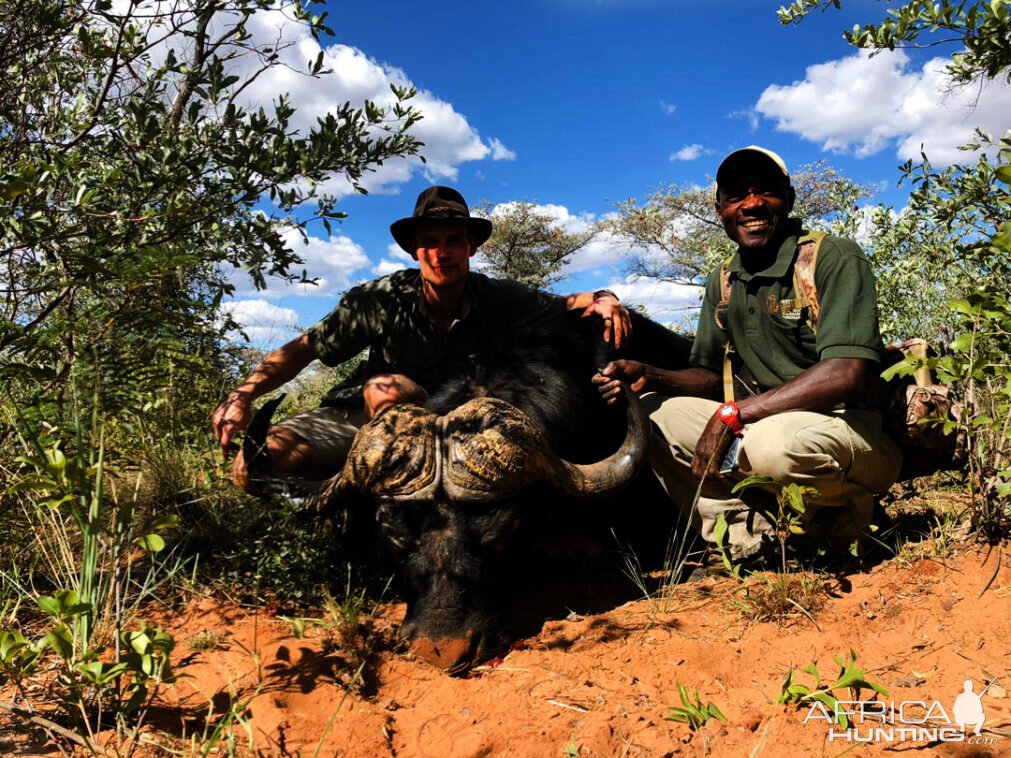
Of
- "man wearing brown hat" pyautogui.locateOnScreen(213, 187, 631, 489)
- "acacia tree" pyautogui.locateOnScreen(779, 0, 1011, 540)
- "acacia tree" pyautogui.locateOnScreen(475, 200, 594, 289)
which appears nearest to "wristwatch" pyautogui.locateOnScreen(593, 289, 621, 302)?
"man wearing brown hat" pyautogui.locateOnScreen(213, 187, 631, 489)

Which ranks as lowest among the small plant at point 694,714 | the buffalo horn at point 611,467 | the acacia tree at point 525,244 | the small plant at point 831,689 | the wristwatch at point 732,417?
the small plant at point 694,714

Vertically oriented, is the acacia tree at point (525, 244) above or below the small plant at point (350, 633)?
above

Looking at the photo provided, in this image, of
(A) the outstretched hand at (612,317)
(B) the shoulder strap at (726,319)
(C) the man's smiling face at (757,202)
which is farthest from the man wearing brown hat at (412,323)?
(C) the man's smiling face at (757,202)

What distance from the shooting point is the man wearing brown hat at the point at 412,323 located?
4160mm

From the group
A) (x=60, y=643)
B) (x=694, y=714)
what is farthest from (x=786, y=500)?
(x=60, y=643)

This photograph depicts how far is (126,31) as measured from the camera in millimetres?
3527

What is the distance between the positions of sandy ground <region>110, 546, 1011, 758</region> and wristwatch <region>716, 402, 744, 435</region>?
0.76 meters

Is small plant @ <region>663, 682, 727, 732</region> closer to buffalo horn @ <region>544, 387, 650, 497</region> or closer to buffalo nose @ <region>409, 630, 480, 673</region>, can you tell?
buffalo nose @ <region>409, 630, 480, 673</region>

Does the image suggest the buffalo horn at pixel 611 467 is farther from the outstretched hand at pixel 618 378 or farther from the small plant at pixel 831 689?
the small plant at pixel 831 689

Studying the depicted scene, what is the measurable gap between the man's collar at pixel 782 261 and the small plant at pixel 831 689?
2.07 metres

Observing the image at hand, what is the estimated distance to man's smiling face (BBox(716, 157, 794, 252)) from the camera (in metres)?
3.71

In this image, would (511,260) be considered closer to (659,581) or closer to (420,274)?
(420,274)

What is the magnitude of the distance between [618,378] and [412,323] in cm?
147

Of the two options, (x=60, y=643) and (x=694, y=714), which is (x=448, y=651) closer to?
(x=694, y=714)
